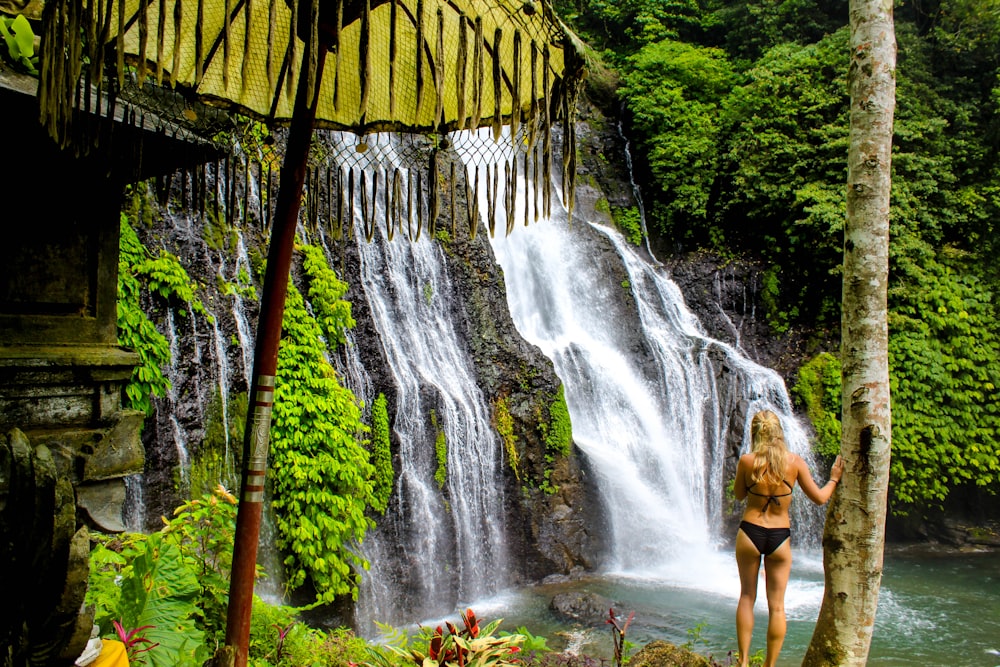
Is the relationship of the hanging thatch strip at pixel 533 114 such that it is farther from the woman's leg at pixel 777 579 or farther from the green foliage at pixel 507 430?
the green foliage at pixel 507 430

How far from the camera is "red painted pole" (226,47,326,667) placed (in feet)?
7.16

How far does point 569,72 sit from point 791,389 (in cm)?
1122

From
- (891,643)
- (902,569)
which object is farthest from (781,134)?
(891,643)

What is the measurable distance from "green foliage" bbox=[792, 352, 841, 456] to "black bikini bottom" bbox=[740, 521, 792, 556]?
26.9ft

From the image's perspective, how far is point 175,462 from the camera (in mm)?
6191

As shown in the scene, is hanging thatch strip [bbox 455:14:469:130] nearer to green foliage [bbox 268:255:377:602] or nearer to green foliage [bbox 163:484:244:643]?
green foliage [bbox 163:484:244:643]

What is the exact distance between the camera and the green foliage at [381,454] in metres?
→ 7.95

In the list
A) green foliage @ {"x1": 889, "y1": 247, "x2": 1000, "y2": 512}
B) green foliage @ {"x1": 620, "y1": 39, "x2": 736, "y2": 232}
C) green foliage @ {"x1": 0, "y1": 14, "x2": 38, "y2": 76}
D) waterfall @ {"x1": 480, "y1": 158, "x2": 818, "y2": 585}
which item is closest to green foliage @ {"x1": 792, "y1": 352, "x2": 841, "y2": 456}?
waterfall @ {"x1": 480, "y1": 158, "x2": 818, "y2": 585}

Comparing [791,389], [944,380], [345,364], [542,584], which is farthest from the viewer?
[791,389]

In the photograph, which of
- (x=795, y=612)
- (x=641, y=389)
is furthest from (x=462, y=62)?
(x=641, y=389)

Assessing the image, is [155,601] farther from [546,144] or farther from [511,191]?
[546,144]

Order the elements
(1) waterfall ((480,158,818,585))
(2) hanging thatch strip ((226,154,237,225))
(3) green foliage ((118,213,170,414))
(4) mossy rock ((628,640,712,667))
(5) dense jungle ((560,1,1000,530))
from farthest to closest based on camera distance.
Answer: (5) dense jungle ((560,1,1000,530)), (1) waterfall ((480,158,818,585)), (3) green foliage ((118,213,170,414)), (4) mossy rock ((628,640,712,667)), (2) hanging thatch strip ((226,154,237,225))

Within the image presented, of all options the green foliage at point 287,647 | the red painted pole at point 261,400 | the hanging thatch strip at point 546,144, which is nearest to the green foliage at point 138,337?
the green foliage at point 287,647

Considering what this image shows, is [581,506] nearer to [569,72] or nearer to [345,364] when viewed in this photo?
[345,364]
